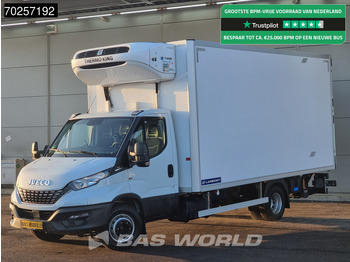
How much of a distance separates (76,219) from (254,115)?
4497 mm

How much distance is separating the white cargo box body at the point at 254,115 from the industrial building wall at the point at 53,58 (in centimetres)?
461

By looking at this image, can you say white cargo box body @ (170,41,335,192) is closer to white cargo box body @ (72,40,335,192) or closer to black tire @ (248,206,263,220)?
white cargo box body @ (72,40,335,192)

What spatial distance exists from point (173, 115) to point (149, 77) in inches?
32.2

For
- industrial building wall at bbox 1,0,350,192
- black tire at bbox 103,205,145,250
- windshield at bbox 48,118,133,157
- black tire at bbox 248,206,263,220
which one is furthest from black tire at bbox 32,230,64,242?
industrial building wall at bbox 1,0,350,192

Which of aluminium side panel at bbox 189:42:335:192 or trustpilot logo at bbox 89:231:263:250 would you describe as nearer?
trustpilot logo at bbox 89:231:263:250

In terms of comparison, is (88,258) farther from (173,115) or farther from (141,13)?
(141,13)

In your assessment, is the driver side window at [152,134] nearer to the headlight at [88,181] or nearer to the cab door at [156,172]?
the cab door at [156,172]

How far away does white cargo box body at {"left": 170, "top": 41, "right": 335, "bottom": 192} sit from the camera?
10.3 meters

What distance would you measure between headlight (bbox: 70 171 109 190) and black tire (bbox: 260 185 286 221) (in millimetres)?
4627

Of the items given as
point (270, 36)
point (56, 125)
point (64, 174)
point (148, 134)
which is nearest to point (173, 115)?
Answer: point (148, 134)

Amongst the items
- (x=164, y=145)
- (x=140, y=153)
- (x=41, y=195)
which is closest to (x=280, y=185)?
(x=164, y=145)

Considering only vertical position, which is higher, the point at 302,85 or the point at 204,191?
the point at 302,85

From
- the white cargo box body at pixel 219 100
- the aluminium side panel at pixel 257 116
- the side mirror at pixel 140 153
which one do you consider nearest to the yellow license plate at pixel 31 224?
the side mirror at pixel 140 153

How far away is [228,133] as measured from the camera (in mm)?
10914
